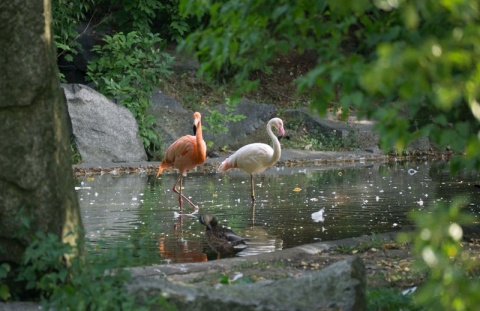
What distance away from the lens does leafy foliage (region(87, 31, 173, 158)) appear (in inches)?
764

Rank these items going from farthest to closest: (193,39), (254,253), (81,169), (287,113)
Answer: (287,113) < (81,169) < (254,253) < (193,39)

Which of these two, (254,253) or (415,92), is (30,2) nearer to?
(415,92)

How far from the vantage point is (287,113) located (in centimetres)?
2173

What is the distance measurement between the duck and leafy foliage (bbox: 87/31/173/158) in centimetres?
1026

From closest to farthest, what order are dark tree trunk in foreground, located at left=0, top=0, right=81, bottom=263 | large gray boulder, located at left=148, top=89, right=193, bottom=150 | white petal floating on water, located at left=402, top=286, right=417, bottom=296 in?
dark tree trunk in foreground, located at left=0, top=0, right=81, bottom=263
white petal floating on water, located at left=402, top=286, right=417, bottom=296
large gray boulder, located at left=148, top=89, right=193, bottom=150

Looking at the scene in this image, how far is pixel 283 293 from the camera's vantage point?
4766 millimetres

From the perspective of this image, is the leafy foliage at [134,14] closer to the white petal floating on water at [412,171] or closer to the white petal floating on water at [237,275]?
the white petal floating on water at [412,171]

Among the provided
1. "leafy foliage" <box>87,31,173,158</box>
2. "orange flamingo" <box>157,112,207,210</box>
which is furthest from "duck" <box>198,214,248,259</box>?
"leafy foliage" <box>87,31,173,158</box>

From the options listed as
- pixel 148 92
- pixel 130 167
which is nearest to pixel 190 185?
pixel 130 167

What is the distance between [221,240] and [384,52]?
19.5 ft

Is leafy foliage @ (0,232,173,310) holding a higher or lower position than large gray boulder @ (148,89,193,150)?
lower

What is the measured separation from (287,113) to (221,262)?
14605 mm

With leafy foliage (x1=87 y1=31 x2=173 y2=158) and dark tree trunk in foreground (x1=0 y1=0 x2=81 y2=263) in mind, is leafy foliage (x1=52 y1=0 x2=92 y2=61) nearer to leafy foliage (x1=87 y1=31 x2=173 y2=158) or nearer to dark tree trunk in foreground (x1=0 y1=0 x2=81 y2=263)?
leafy foliage (x1=87 y1=31 x2=173 y2=158)

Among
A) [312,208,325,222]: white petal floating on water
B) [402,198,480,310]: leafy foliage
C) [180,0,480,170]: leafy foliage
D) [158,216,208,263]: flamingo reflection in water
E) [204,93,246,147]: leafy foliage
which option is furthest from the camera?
[204,93,246,147]: leafy foliage
